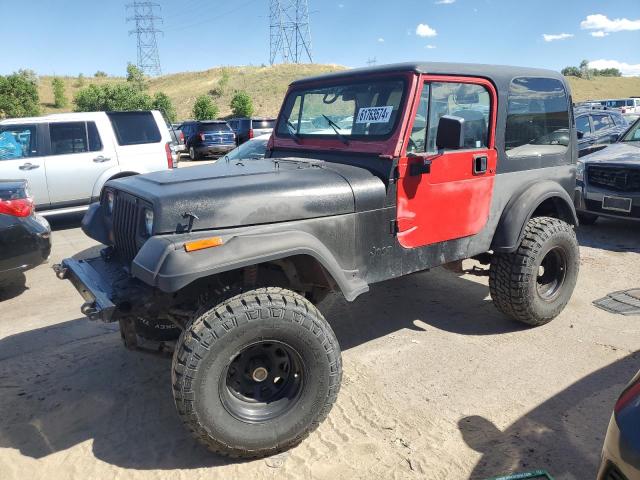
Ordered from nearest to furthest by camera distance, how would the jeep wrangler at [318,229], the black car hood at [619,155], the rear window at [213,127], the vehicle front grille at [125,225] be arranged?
the jeep wrangler at [318,229]
the vehicle front grille at [125,225]
the black car hood at [619,155]
the rear window at [213,127]

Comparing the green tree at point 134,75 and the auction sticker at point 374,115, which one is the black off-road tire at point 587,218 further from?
the green tree at point 134,75

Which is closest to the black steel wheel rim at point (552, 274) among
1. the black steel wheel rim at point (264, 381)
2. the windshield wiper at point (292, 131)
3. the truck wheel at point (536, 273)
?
the truck wheel at point (536, 273)

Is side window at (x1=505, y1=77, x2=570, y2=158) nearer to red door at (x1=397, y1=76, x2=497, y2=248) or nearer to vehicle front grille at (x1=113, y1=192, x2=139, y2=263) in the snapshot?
red door at (x1=397, y1=76, x2=497, y2=248)

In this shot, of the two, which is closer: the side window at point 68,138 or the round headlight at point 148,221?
the round headlight at point 148,221

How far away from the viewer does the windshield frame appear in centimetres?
319

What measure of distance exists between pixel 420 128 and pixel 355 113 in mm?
491

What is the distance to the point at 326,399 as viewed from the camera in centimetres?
271

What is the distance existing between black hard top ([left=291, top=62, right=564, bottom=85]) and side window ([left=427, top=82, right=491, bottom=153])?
0.31 feet

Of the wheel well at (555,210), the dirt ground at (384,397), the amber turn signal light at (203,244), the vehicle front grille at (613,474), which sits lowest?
the dirt ground at (384,397)

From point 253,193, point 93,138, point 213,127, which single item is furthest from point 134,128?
point 213,127

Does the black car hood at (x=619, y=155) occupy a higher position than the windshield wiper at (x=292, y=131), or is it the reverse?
the windshield wiper at (x=292, y=131)

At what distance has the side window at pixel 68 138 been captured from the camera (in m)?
7.87

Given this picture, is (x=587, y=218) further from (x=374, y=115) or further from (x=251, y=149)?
(x=374, y=115)

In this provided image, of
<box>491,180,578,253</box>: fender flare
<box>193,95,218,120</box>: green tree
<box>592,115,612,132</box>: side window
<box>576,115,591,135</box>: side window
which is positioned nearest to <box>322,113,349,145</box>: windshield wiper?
<box>491,180,578,253</box>: fender flare
